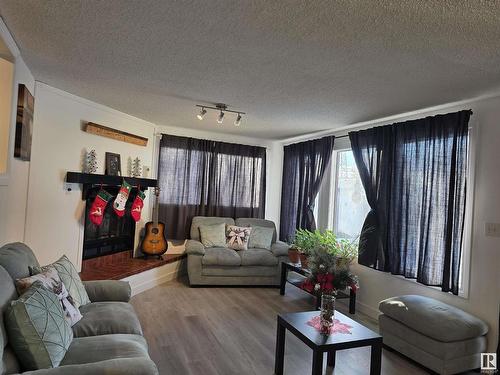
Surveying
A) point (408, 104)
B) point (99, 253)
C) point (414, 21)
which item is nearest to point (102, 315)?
point (99, 253)

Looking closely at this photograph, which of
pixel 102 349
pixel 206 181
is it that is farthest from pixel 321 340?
pixel 206 181

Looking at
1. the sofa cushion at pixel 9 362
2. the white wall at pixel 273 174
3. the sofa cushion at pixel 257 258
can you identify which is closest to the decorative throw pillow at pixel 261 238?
the sofa cushion at pixel 257 258

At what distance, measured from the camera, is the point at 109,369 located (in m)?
1.43

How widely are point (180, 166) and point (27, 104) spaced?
256cm

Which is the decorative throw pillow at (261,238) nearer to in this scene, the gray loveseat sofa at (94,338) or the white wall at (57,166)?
the white wall at (57,166)

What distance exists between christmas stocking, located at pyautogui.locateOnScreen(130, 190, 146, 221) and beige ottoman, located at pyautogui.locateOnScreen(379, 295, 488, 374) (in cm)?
338

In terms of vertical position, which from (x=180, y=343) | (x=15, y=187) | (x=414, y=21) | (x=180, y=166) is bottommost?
(x=180, y=343)

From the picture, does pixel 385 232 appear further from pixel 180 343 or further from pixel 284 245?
pixel 180 343

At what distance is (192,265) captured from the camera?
459cm

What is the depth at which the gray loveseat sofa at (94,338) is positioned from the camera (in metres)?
1.44

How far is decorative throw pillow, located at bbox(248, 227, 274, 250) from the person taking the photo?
522 centimetres

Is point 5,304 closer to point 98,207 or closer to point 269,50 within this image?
point 269,50

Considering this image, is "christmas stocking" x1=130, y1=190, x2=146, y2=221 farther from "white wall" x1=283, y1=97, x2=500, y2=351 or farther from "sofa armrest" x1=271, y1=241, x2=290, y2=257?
"white wall" x1=283, y1=97, x2=500, y2=351

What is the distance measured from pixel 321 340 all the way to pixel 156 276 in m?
2.97
